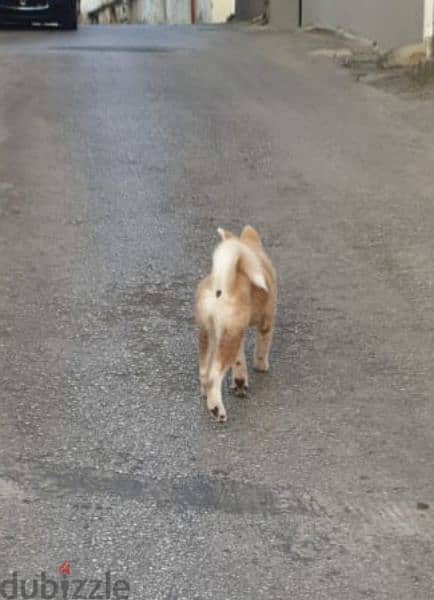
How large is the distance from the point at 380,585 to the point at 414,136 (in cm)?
753

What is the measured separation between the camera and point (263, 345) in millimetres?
5285

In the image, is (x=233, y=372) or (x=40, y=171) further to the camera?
(x=40, y=171)

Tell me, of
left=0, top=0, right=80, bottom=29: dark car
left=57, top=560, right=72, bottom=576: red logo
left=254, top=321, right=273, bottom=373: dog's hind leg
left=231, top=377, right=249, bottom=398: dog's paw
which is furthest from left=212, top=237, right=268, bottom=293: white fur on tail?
left=0, top=0, right=80, bottom=29: dark car

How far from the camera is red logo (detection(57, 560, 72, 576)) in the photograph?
3.71m

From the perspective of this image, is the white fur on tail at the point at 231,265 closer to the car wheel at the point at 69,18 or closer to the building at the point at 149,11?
the car wheel at the point at 69,18

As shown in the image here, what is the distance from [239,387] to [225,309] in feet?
1.96

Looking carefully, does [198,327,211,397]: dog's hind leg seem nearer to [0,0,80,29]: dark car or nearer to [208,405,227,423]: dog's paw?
[208,405,227,423]: dog's paw

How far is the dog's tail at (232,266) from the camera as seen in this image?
469 centimetres

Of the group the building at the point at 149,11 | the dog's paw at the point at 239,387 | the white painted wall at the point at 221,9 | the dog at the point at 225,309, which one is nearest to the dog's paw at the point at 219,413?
the dog at the point at 225,309

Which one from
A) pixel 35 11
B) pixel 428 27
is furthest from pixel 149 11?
pixel 428 27

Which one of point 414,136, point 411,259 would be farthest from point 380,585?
point 414,136

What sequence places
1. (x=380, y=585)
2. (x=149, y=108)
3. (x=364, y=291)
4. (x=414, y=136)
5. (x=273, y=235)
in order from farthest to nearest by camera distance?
(x=149, y=108) → (x=414, y=136) → (x=273, y=235) → (x=364, y=291) → (x=380, y=585)

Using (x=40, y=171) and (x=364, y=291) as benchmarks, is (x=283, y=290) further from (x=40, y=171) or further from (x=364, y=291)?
(x=40, y=171)

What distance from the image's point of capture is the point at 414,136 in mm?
10617
